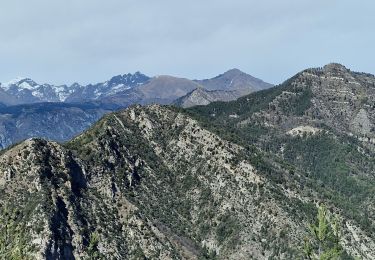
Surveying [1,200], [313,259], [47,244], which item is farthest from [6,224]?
[1,200]

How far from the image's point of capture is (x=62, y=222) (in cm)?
19050

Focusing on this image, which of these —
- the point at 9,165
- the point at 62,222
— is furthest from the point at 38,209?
the point at 9,165

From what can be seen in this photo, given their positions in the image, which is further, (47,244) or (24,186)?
(24,186)

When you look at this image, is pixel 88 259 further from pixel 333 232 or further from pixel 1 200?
pixel 333 232

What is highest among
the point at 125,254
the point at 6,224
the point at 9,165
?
the point at 6,224

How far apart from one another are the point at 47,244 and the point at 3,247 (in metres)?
113

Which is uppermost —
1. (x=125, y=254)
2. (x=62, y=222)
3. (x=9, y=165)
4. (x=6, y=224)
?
(x=6, y=224)

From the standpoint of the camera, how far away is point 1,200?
188 meters

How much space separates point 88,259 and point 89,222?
22.0 metres

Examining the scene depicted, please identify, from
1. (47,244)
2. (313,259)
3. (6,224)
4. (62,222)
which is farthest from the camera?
(62,222)

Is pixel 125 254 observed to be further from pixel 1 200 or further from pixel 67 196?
pixel 1 200

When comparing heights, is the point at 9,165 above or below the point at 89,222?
above

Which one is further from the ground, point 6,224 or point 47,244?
point 6,224

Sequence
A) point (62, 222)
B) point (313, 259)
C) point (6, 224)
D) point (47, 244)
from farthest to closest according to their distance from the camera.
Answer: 1. point (62, 222)
2. point (47, 244)
3. point (313, 259)
4. point (6, 224)
